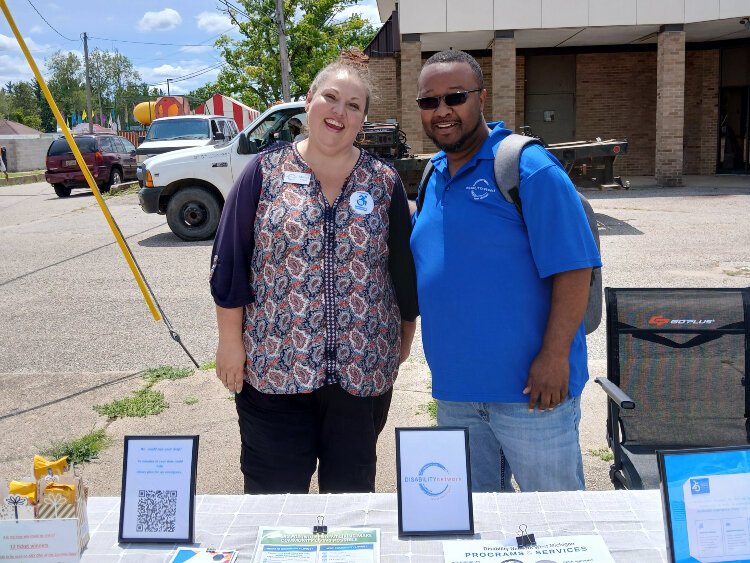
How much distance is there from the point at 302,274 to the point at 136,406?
9.49ft

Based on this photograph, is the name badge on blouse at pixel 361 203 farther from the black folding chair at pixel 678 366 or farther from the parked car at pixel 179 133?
the parked car at pixel 179 133

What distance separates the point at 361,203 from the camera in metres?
2.41

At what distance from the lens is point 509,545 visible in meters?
1.70

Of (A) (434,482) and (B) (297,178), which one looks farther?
(B) (297,178)

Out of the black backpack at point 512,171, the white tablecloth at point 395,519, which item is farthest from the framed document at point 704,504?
the black backpack at point 512,171

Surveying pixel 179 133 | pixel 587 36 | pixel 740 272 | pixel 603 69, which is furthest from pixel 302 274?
pixel 603 69

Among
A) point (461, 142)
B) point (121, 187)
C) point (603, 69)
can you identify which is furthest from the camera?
point (121, 187)

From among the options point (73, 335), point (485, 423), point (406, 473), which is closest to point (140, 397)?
point (73, 335)

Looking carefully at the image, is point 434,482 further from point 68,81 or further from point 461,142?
point 68,81

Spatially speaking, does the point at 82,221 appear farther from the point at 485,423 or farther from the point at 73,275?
the point at 485,423

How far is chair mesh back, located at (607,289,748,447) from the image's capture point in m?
3.13

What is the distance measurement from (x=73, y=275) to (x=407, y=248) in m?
8.07

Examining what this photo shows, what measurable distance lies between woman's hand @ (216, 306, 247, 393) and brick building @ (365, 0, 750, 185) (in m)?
15.0

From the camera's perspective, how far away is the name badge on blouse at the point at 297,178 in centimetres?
238
